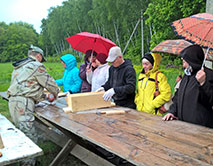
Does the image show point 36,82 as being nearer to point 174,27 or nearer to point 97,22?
point 174,27

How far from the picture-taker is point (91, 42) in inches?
149

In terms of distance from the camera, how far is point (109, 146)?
5.41 ft

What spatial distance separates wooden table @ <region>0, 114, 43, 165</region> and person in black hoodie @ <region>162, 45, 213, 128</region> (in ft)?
4.28

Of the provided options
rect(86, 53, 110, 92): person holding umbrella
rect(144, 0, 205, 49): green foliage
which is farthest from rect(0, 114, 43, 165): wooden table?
rect(144, 0, 205, 49): green foliage

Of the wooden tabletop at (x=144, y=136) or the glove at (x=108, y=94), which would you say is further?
the glove at (x=108, y=94)

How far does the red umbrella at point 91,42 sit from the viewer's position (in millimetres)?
3512

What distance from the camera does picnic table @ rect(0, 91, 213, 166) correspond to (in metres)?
1.43

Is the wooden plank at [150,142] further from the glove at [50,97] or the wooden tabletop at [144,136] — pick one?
the glove at [50,97]

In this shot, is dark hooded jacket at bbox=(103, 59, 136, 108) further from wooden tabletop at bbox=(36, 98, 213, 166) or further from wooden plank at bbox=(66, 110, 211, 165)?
wooden plank at bbox=(66, 110, 211, 165)

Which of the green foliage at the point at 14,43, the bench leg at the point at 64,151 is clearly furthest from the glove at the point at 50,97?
the green foliage at the point at 14,43

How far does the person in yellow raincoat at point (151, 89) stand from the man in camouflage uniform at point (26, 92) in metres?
1.35

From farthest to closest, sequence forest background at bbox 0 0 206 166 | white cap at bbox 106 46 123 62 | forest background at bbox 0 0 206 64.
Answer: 1. forest background at bbox 0 0 206 64
2. forest background at bbox 0 0 206 166
3. white cap at bbox 106 46 123 62

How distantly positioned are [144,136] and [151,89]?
1.27 m

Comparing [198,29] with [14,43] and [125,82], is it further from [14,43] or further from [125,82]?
[14,43]
